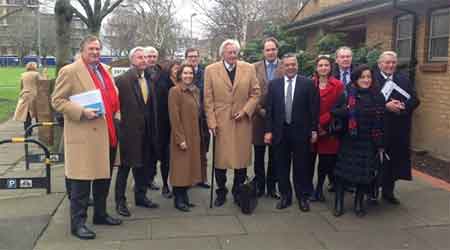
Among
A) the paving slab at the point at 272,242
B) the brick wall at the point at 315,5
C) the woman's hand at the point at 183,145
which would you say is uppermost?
the brick wall at the point at 315,5

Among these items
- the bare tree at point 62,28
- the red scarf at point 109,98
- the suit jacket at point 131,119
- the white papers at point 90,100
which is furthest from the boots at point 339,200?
the bare tree at point 62,28

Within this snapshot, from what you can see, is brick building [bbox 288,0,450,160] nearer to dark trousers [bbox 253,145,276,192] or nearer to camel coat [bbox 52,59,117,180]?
dark trousers [bbox 253,145,276,192]

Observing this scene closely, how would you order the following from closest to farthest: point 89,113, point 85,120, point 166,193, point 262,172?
1. point 89,113
2. point 85,120
3. point 262,172
4. point 166,193

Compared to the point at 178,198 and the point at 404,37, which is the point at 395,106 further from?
the point at 404,37

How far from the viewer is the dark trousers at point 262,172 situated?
6.37 metres

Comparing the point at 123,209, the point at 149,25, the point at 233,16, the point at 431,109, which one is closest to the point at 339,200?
the point at 123,209

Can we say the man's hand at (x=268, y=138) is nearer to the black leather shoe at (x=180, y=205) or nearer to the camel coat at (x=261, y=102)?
the camel coat at (x=261, y=102)

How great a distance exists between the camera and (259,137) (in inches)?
246

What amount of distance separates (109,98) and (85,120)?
1.15 ft

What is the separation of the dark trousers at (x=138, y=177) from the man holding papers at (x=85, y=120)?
1.76 ft

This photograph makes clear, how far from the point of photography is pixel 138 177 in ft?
19.5

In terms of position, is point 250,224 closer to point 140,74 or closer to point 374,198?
point 374,198

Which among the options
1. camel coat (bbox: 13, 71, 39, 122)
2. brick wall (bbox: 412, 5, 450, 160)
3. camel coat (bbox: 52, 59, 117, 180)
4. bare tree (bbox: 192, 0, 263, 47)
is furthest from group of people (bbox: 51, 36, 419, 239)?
bare tree (bbox: 192, 0, 263, 47)

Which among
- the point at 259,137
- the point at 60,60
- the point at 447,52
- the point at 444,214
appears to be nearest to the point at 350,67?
the point at 259,137
